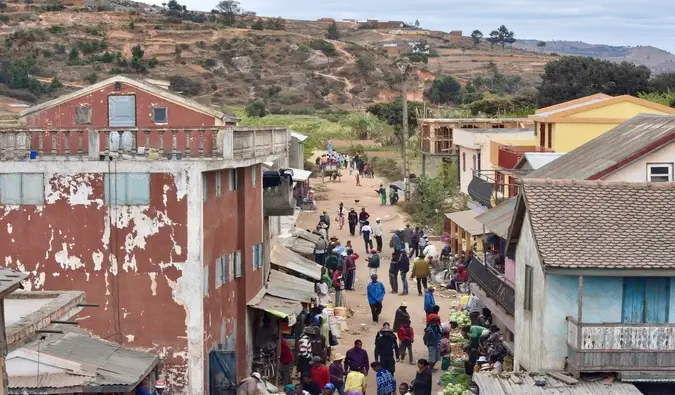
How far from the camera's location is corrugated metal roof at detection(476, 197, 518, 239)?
21.8 m

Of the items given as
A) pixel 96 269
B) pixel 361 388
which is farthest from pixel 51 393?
pixel 361 388

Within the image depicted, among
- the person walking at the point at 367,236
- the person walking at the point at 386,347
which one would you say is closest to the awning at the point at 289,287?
the person walking at the point at 386,347

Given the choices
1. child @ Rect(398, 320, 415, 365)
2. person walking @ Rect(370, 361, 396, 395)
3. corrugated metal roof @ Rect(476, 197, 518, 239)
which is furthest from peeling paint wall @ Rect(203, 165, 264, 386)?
corrugated metal roof @ Rect(476, 197, 518, 239)

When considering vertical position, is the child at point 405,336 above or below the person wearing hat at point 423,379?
below

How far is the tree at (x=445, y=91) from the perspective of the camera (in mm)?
128125

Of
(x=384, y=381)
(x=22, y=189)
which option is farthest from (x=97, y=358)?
(x=384, y=381)

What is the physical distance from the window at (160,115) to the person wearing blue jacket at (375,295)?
6.22 m

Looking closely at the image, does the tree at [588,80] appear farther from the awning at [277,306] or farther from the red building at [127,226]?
the red building at [127,226]

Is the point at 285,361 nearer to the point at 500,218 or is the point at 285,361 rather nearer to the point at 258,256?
the point at 258,256

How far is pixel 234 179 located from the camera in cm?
2247

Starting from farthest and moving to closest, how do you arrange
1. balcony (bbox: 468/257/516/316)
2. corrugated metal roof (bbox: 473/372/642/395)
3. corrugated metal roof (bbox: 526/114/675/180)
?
balcony (bbox: 468/257/516/316)
corrugated metal roof (bbox: 526/114/675/180)
corrugated metal roof (bbox: 473/372/642/395)

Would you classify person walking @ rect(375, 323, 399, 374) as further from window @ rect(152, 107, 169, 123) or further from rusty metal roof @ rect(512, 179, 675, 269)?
window @ rect(152, 107, 169, 123)

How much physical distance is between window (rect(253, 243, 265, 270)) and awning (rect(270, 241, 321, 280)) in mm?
2852

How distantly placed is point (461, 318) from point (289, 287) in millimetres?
4001
